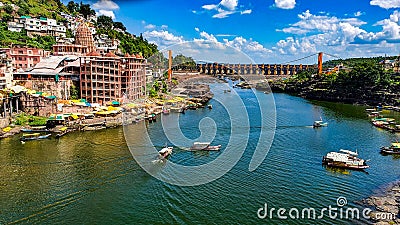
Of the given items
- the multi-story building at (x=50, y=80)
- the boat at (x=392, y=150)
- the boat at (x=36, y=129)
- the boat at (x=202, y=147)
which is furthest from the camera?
the multi-story building at (x=50, y=80)

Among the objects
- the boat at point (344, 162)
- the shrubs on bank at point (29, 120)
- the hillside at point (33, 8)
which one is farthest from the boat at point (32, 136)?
the hillside at point (33, 8)

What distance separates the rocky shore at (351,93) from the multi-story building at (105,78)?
96.3ft

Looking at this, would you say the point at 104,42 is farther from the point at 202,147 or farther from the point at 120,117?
the point at 202,147

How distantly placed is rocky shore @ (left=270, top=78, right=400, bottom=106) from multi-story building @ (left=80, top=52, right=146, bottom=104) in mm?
29349

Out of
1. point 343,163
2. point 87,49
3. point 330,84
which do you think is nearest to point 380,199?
point 343,163

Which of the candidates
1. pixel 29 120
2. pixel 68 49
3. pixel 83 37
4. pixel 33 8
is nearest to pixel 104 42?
pixel 83 37

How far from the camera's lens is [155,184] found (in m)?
13.2

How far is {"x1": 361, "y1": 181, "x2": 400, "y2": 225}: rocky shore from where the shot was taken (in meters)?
10.7

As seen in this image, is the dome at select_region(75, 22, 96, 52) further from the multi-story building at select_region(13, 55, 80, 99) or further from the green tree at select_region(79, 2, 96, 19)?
the green tree at select_region(79, 2, 96, 19)

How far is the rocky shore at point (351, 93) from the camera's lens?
38219 millimetres

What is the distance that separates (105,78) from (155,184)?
17.3m

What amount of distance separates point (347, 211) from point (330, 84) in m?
40.7

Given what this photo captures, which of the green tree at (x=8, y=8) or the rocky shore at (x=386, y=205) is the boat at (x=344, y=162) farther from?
the green tree at (x=8, y=8)

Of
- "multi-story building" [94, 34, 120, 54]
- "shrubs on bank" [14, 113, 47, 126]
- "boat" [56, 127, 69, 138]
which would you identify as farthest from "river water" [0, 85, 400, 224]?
"multi-story building" [94, 34, 120, 54]
